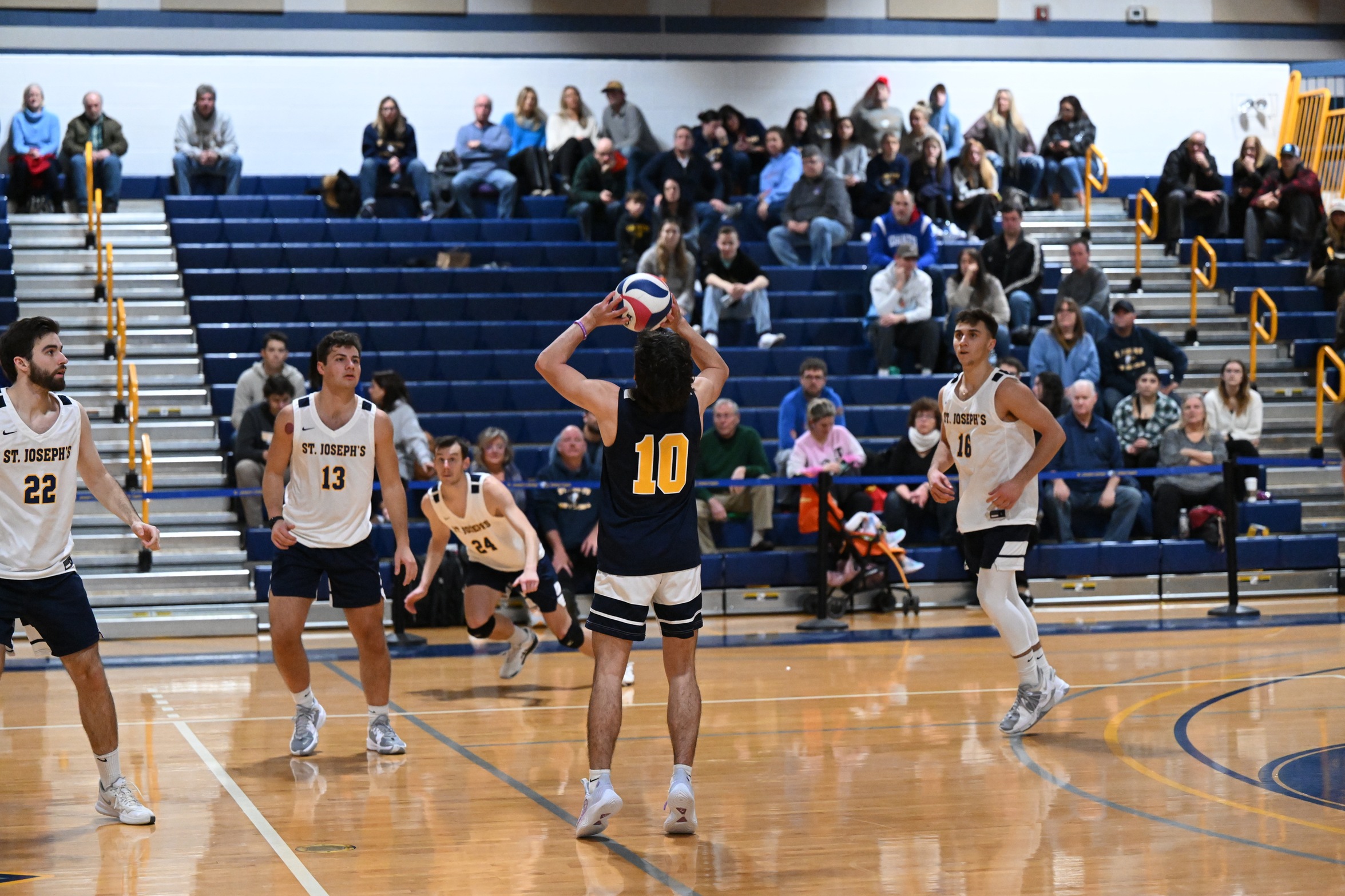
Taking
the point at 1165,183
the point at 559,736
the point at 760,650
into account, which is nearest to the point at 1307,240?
the point at 1165,183

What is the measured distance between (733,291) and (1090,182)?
20.5ft

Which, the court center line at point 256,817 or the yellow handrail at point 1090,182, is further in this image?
the yellow handrail at point 1090,182

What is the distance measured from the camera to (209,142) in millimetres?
16891

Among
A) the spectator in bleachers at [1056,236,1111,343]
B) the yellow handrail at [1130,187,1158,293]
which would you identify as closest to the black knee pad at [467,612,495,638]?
the spectator in bleachers at [1056,236,1111,343]

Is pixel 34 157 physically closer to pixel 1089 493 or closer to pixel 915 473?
pixel 915 473

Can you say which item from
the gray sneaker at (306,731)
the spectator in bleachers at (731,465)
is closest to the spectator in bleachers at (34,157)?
the spectator in bleachers at (731,465)

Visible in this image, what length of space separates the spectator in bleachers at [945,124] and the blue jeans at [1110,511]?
23.3 ft

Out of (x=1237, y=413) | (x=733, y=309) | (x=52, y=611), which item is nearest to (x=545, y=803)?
(x=52, y=611)

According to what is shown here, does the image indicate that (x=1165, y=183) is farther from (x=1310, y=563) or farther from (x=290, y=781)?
(x=290, y=781)

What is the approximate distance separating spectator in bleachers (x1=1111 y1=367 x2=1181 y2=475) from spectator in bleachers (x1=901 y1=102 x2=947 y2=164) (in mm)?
4983

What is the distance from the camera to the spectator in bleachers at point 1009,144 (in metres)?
18.7

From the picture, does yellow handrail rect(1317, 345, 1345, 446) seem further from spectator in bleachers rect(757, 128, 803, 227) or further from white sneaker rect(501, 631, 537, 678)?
white sneaker rect(501, 631, 537, 678)

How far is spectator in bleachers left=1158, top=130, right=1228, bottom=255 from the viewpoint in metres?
17.9

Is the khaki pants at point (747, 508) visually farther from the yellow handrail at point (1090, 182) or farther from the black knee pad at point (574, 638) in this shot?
the yellow handrail at point (1090, 182)
